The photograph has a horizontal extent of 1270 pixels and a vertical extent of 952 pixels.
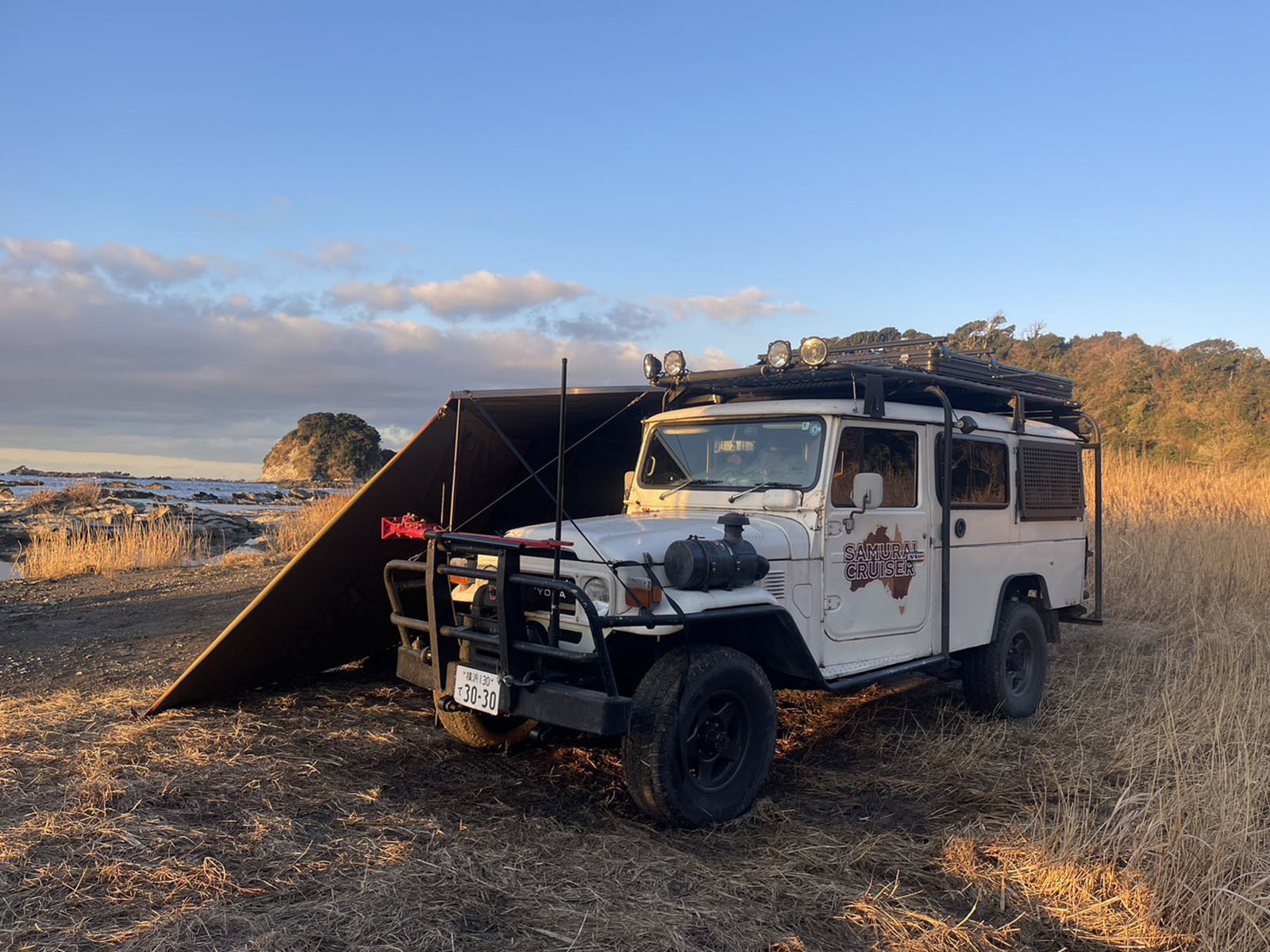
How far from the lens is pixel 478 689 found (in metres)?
4.21

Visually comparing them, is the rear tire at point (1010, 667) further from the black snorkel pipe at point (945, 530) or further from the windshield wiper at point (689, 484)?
the windshield wiper at point (689, 484)

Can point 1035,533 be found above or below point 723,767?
above

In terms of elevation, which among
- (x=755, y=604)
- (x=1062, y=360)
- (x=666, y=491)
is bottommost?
(x=755, y=604)

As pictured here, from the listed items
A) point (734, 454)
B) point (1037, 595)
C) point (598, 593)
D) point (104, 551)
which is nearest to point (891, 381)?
point (734, 454)

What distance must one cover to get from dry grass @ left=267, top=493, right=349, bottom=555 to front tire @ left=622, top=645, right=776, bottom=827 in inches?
441

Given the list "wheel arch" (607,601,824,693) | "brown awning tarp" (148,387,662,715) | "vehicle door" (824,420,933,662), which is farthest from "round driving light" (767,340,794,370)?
"wheel arch" (607,601,824,693)

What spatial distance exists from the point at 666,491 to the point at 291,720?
9.36 feet

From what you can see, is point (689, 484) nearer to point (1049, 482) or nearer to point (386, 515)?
point (386, 515)

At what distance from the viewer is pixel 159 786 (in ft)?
14.3

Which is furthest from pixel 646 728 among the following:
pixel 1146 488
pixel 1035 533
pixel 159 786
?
pixel 1146 488

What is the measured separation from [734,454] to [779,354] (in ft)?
2.19

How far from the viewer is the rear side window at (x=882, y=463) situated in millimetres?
5109

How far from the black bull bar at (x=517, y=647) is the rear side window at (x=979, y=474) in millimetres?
2869

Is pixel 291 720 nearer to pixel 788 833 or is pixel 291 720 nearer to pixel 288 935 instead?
pixel 288 935
